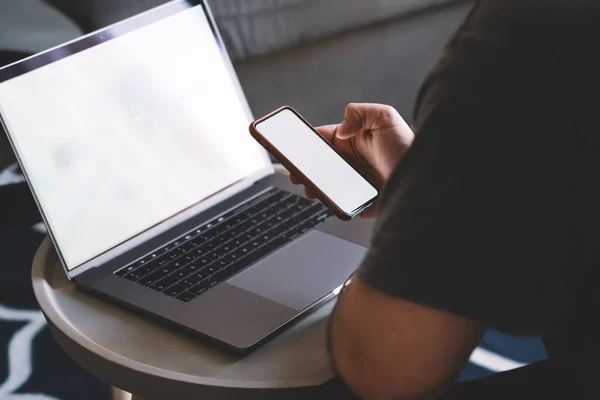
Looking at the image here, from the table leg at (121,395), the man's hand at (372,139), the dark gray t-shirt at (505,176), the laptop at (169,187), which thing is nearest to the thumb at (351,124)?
the man's hand at (372,139)

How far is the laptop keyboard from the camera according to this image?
73 cm

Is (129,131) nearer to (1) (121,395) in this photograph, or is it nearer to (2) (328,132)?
(2) (328,132)

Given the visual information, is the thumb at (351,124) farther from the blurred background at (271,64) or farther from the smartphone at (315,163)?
the blurred background at (271,64)

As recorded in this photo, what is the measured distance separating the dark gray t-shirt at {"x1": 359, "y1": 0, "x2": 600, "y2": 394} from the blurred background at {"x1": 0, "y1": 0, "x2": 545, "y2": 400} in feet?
2.66

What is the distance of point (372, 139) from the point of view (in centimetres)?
77

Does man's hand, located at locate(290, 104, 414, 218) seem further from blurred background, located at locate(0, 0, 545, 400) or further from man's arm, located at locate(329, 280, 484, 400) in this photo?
blurred background, located at locate(0, 0, 545, 400)

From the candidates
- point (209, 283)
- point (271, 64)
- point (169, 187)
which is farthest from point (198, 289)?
point (271, 64)

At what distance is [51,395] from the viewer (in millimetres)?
1188

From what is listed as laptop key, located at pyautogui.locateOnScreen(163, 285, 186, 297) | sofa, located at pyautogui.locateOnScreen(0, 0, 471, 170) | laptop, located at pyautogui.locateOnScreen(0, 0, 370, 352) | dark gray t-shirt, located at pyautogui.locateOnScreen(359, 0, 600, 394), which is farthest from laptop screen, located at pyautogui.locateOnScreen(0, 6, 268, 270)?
sofa, located at pyautogui.locateOnScreen(0, 0, 471, 170)

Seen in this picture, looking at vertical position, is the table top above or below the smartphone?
below

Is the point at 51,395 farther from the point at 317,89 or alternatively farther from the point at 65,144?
the point at 317,89

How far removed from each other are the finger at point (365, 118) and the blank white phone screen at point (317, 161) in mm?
28

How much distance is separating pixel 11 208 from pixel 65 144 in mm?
790

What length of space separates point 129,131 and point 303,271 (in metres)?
0.26
